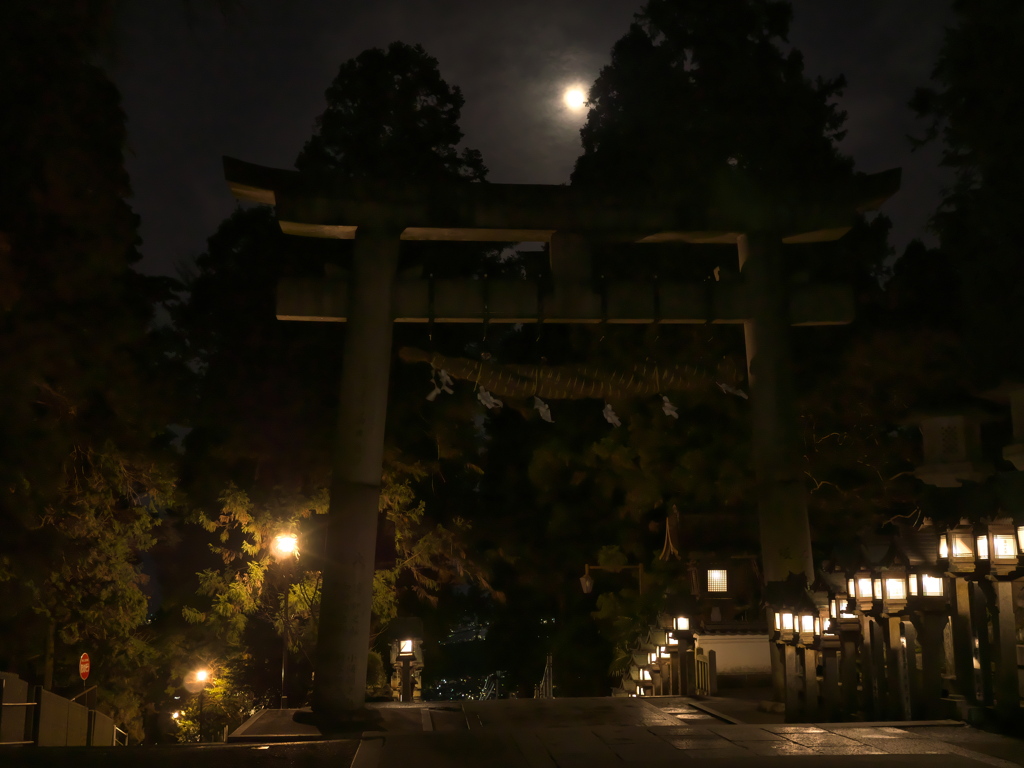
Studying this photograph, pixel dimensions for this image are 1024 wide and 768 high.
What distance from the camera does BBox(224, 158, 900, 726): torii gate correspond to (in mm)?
10406

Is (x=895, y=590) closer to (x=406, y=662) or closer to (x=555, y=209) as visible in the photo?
(x=555, y=209)

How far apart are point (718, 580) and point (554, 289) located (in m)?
8.08

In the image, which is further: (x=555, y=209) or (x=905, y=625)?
(x=555, y=209)

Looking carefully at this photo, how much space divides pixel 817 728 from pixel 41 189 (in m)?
10.8

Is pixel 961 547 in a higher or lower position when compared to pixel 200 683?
higher

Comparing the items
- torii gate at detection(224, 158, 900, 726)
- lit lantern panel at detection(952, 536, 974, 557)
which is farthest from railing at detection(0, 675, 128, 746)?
lit lantern panel at detection(952, 536, 974, 557)

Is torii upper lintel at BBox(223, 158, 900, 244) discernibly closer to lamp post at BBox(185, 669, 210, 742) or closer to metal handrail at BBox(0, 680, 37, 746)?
metal handrail at BBox(0, 680, 37, 746)

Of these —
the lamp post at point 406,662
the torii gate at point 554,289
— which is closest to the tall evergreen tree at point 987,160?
the torii gate at point 554,289

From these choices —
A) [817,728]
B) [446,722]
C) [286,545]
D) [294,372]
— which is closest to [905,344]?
[817,728]

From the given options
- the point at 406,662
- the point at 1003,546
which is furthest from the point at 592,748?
the point at 406,662

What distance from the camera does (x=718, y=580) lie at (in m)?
16.6

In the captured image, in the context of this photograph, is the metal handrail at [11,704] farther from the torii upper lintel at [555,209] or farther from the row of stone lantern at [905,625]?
the row of stone lantern at [905,625]

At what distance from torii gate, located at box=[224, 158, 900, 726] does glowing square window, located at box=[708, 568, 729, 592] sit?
20.2 feet

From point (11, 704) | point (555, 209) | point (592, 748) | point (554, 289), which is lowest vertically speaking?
point (11, 704)
